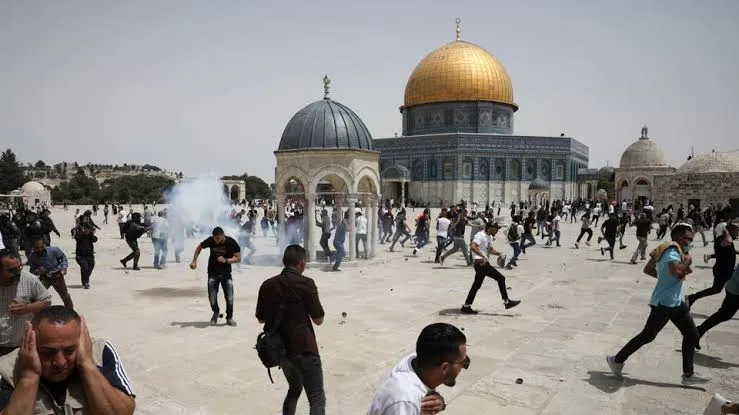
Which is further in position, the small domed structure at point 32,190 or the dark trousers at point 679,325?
the small domed structure at point 32,190

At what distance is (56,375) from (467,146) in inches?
1983

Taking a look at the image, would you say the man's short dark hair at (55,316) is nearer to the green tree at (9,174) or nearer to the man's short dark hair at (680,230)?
the man's short dark hair at (680,230)

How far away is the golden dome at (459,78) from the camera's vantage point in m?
53.2

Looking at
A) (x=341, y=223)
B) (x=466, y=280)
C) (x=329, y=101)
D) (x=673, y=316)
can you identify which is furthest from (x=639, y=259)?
(x=673, y=316)

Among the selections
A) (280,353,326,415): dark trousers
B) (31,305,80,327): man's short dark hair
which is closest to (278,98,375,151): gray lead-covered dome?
(280,353,326,415): dark trousers

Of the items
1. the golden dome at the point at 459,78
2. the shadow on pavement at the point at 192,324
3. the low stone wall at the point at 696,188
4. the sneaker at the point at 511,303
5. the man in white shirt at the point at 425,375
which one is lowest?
the shadow on pavement at the point at 192,324

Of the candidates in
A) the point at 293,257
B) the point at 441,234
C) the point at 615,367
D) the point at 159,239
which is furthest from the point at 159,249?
the point at 615,367

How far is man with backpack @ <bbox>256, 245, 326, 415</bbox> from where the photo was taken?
3885 mm

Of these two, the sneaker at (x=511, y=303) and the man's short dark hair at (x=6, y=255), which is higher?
the man's short dark hair at (x=6, y=255)

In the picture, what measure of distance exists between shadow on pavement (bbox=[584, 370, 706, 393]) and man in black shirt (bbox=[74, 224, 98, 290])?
9654 millimetres

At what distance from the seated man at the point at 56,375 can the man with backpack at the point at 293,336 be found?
5.75 feet

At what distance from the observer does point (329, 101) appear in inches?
610

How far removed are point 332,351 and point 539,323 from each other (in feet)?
11.2

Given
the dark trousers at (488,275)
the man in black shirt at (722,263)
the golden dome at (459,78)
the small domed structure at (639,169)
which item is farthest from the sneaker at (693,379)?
the small domed structure at (639,169)
